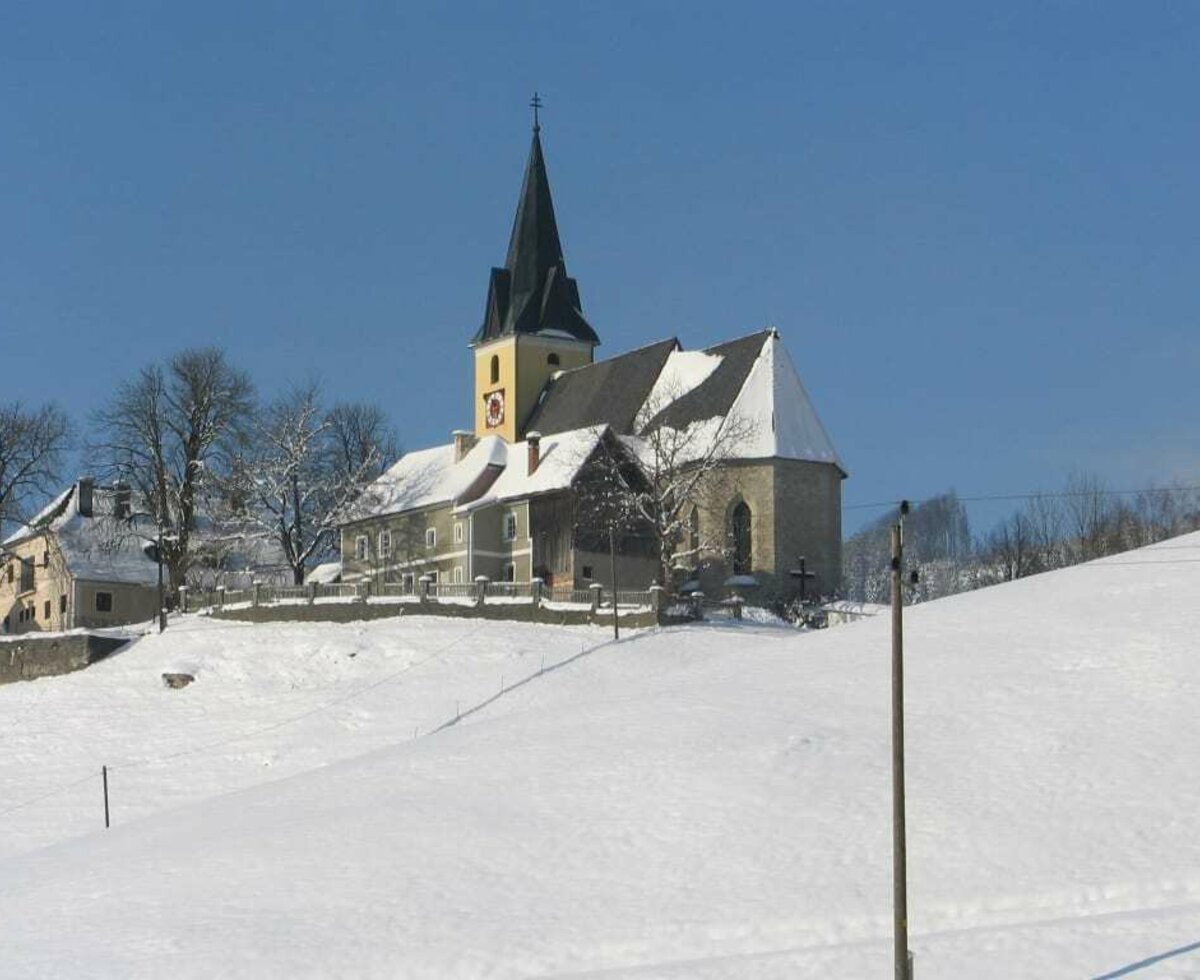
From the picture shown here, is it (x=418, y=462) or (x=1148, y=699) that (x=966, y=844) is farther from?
(x=418, y=462)

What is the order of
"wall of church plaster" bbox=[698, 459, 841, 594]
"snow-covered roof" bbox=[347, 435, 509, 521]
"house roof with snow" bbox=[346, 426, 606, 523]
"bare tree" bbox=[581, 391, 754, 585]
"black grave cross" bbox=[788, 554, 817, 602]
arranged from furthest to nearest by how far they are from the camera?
"snow-covered roof" bbox=[347, 435, 509, 521] → "house roof with snow" bbox=[346, 426, 606, 523] → "wall of church plaster" bbox=[698, 459, 841, 594] → "black grave cross" bbox=[788, 554, 817, 602] → "bare tree" bbox=[581, 391, 754, 585]

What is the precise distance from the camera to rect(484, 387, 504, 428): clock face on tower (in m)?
82.9

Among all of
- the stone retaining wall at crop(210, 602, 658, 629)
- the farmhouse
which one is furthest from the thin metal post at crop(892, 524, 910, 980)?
the farmhouse

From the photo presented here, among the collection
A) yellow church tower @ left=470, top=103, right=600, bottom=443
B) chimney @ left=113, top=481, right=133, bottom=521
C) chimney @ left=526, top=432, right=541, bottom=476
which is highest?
yellow church tower @ left=470, top=103, right=600, bottom=443

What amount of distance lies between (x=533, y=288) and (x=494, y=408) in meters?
6.02

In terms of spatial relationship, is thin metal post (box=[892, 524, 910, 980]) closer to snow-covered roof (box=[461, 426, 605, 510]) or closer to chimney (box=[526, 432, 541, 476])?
snow-covered roof (box=[461, 426, 605, 510])

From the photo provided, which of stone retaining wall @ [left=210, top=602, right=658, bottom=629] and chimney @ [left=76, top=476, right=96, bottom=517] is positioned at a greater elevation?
chimney @ [left=76, top=476, right=96, bottom=517]

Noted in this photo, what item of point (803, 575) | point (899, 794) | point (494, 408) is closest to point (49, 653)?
point (803, 575)

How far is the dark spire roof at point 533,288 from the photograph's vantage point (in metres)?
84.2

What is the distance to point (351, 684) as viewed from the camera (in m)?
53.2

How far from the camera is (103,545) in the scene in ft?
249

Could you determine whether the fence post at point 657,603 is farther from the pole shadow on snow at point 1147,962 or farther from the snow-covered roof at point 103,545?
the pole shadow on snow at point 1147,962

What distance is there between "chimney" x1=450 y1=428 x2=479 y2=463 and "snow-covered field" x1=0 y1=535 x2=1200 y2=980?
1231 inches

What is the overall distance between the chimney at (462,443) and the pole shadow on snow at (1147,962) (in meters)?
58.3
